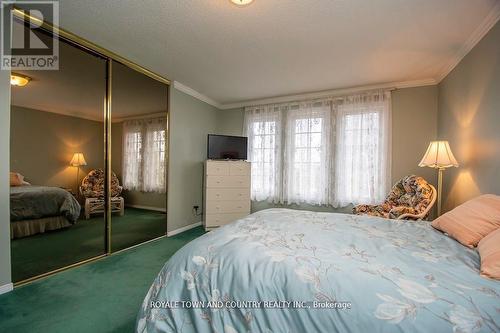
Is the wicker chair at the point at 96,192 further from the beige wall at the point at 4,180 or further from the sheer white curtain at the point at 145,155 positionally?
the beige wall at the point at 4,180

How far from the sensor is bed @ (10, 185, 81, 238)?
200cm

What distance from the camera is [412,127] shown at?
3424mm

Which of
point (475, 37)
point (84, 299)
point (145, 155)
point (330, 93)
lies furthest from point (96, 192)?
point (475, 37)

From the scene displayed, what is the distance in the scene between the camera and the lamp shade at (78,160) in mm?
2426

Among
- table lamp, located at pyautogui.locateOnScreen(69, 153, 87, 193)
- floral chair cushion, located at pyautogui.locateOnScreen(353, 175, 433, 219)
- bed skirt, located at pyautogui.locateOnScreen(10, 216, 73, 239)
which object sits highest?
table lamp, located at pyautogui.locateOnScreen(69, 153, 87, 193)

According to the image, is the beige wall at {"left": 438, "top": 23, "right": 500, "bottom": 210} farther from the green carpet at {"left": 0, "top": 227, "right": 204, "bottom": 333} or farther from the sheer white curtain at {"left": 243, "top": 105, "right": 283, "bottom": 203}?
the green carpet at {"left": 0, "top": 227, "right": 204, "bottom": 333}

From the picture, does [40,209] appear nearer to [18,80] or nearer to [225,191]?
[18,80]

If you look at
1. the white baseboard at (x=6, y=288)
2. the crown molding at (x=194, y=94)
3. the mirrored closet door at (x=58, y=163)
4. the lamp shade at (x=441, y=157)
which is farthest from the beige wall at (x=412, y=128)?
the white baseboard at (x=6, y=288)

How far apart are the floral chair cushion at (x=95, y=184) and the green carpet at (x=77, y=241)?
292mm

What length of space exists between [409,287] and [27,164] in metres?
2.99

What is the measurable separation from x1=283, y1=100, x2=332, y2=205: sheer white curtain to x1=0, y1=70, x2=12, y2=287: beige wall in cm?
356

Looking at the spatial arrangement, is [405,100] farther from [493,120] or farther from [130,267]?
[130,267]

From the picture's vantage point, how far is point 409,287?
0.88 metres

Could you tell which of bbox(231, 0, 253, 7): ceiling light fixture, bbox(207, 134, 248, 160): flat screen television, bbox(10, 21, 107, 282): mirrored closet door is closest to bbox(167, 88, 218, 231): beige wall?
bbox(207, 134, 248, 160): flat screen television
